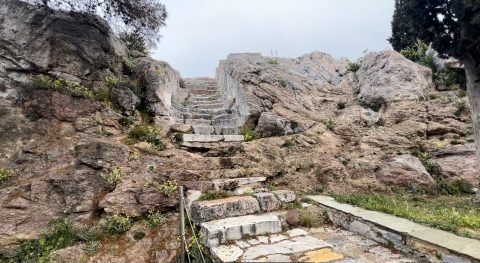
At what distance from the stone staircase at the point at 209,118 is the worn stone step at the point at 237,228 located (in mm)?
3313

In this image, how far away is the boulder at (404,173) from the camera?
25.1ft

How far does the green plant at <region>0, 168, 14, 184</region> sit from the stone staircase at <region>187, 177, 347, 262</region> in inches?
146


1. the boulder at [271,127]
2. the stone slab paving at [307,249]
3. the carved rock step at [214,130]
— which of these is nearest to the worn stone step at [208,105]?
the carved rock step at [214,130]

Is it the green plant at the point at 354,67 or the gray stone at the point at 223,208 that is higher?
the green plant at the point at 354,67

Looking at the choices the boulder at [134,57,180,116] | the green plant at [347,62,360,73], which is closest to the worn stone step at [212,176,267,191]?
the boulder at [134,57,180,116]

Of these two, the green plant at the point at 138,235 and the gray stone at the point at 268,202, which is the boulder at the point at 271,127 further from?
the green plant at the point at 138,235

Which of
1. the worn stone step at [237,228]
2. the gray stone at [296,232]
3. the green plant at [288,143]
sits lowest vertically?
the gray stone at [296,232]

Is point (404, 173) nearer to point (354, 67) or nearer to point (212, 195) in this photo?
point (212, 195)

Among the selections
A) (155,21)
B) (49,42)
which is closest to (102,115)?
(49,42)

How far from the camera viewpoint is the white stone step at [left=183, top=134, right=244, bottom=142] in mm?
7863

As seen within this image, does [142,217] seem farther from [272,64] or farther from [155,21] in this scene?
[272,64]

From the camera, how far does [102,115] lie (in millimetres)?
7551

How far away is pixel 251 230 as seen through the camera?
4.72 m

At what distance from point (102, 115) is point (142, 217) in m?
3.28
